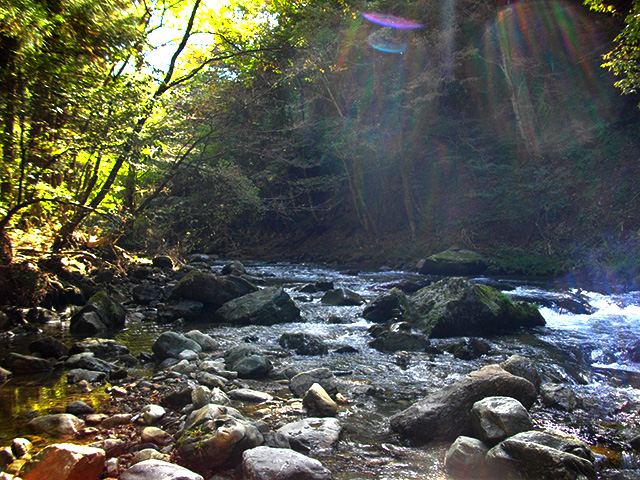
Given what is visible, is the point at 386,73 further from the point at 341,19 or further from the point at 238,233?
the point at 238,233

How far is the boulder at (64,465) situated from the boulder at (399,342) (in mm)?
4341

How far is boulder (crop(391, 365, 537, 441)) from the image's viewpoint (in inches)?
149

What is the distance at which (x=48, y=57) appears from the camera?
4.59 m

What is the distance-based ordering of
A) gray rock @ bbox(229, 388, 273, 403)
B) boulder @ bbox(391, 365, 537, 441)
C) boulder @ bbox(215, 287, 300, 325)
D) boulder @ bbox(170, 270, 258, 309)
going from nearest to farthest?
1. boulder @ bbox(391, 365, 537, 441)
2. gray rock @ bbox(229, 388, 273, 403)
3. boulder @ bbox(215, 287, 300, 325)
4. boulder @ bbox(170, 270, 258, 309)

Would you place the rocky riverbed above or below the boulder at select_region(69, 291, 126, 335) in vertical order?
below

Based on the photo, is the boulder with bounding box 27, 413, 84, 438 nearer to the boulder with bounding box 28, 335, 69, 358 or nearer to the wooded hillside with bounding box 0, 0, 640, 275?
the boulder with bounding box 28, 335, 69, 358

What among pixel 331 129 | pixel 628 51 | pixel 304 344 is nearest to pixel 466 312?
pixel 304 344

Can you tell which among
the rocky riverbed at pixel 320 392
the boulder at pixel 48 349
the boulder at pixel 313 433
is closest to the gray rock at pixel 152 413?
the rocky riverbed at pixel 320 392

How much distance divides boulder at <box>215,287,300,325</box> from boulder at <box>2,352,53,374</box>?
3598 millimetres

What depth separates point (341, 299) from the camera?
33.2 feet

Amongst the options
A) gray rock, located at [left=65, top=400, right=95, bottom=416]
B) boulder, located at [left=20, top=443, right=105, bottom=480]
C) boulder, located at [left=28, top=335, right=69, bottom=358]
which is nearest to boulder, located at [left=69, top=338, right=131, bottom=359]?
boulder, located at [left=28, top=335, right=69, bottom=358]

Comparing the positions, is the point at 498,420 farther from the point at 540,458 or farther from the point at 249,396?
the point at 249,396

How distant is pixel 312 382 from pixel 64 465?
2569mm

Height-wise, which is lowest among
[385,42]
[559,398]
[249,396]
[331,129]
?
[559,398]
